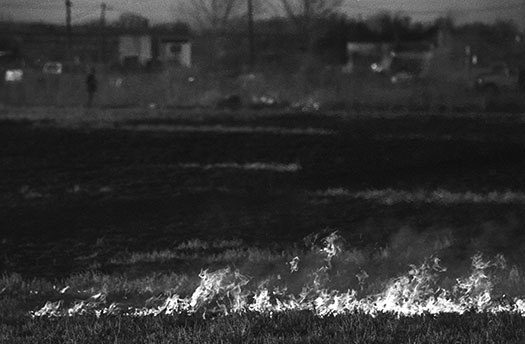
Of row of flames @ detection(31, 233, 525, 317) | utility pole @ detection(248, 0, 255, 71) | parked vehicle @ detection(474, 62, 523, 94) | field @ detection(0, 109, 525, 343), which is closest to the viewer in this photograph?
field @ detection(0, 109, 525, 343)

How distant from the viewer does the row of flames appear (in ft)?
19.7

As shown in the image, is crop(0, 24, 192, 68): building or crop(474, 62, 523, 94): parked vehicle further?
crop(0, 24, 192, 68): building

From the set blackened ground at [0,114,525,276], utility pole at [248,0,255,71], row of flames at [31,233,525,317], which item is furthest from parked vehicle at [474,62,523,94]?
utility pole at [248,0,255,71]

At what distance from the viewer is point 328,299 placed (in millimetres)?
6402

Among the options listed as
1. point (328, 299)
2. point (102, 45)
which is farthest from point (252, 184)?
point (102, 45)

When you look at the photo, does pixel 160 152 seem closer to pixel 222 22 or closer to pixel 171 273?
pixel 222 22

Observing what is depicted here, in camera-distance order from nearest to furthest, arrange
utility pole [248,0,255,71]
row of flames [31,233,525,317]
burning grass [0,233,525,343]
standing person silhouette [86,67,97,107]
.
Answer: burning grass [0,233,525,343]
row of flames [31,233,525,317]
utility pole [248,0,255,71]
standing person silhouette [86,67,97,107]

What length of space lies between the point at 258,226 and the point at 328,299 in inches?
49.2

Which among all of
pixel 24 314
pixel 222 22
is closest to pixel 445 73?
pixel 222 22

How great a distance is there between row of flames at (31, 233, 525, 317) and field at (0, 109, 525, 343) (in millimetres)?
18

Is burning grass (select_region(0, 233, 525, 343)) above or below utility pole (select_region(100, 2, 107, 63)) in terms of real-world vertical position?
below

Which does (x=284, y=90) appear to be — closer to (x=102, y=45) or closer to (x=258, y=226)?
(x=258, y=226)

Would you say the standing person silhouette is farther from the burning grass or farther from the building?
the burning grass

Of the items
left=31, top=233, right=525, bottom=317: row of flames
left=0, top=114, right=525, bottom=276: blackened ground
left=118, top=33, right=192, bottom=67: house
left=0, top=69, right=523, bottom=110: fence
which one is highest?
left=118, top=33, right=192, bottom=67: house
